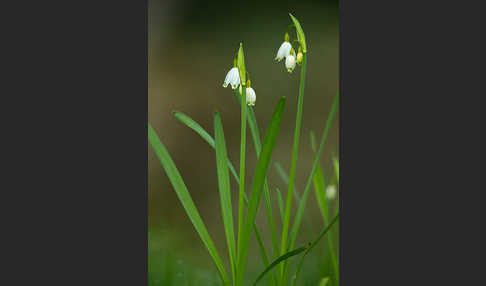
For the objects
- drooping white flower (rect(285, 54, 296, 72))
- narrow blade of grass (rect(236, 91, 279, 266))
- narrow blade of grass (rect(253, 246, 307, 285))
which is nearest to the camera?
narrow blade of grass (rect(253, 246, 307, 285))

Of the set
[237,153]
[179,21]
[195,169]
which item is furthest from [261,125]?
[179,21]

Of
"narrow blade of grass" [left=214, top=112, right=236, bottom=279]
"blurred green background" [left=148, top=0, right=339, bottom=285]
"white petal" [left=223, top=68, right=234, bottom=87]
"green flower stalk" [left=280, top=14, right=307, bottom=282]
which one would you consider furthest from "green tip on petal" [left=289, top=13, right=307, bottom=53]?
"narrow blade of grass" [left=214, top=112, right=236, bottom=279]

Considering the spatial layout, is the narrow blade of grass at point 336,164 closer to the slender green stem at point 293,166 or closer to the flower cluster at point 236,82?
the slender green stem at point 293,166

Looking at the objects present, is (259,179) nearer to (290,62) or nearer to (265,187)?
(265,187)

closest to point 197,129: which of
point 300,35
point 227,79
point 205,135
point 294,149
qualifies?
point 205,135

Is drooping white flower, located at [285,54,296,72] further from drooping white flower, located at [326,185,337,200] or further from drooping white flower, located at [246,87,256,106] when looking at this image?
drooping white flower, located at [326,185,337,200]

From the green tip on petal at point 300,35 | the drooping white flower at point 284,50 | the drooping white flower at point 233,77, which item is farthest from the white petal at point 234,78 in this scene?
the green tip on petal at point 300,35

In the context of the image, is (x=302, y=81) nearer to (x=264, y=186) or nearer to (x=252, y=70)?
(x=252, y=70)
